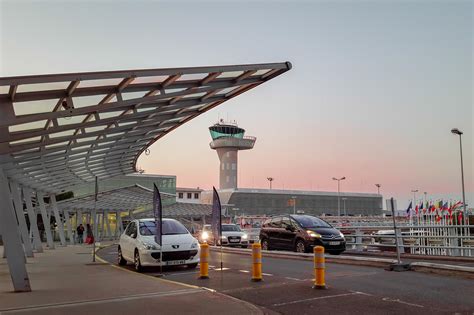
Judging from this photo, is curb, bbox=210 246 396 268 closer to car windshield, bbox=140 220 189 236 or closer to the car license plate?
car windshield, bbox=140 220 189 236

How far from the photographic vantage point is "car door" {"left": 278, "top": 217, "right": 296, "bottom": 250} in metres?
19.9

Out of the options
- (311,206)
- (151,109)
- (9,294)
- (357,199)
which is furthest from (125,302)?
(357,199)

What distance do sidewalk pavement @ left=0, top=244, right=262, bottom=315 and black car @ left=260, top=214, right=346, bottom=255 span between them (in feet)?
25.9

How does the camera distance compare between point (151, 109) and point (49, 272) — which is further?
point (49, 272)

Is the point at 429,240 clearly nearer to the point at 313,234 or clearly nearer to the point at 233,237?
the point at 313,234

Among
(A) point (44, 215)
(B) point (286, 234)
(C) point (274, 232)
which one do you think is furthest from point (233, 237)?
(A) point (44, 215)

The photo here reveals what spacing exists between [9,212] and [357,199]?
12533 centimetres

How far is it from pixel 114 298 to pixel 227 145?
4824 inches

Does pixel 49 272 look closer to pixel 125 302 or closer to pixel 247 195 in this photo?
pixel 125 302

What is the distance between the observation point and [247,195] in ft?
379

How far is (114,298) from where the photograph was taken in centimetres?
950

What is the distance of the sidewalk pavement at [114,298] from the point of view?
819 cm

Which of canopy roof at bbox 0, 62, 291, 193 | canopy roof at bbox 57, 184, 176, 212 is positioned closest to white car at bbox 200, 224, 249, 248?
canopy roof at bbox 57, 184, 176, 212

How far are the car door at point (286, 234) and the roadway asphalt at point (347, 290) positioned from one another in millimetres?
5449
